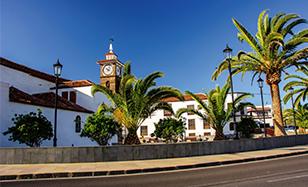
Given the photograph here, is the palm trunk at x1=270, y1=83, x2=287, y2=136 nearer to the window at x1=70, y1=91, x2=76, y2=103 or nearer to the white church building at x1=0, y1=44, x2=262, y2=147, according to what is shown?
the white church building at x1=0, y1=44, x2=262, y2=147

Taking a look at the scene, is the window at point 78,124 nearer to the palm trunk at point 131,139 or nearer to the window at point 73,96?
the window at point 73,96

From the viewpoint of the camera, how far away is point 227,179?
871cm

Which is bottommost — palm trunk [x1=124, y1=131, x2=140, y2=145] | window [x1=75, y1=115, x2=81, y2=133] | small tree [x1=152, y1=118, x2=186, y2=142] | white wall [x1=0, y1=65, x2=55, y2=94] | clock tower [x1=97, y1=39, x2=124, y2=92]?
palm trunk [x1=124, y1=131, x2=140, y2=145]

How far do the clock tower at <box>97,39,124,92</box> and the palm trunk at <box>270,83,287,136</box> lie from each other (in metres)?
25.8

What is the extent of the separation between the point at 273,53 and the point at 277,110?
4.27 meters

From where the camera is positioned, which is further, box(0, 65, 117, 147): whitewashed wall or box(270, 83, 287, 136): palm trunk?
box(270, 83, 287, 136): palm trunk

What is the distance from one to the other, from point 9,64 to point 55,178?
829 inches

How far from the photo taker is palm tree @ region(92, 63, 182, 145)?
1748 centimetres

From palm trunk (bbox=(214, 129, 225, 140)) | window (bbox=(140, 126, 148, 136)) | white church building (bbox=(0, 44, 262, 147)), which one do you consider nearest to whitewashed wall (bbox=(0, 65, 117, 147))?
white church building (bbox=(0, 44, 262, 147))

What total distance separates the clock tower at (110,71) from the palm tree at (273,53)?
949 inches

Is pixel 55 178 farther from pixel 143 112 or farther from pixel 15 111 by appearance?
pixel 15 111

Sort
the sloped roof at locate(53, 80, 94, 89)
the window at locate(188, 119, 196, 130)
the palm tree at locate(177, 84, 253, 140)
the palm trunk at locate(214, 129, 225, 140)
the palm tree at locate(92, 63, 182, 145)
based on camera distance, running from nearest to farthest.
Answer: the palm tree at locate(92, 63, 182, 145)
the palm trunk at locate(214, 129, 225, 140)
the palm tree at locate(177, 84, 253, 140)
the sloped roof at locate(53, 80, 94, 89)
the window at locate(188, 119, 196, 130)

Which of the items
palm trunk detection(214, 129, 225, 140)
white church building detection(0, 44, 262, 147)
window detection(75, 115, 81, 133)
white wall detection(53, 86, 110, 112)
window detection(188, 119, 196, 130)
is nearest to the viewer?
white church building detection(0, 44, 262, 147)

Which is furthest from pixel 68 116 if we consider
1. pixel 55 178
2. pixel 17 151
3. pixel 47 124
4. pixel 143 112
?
pixel 55 178
